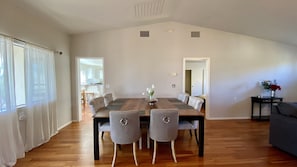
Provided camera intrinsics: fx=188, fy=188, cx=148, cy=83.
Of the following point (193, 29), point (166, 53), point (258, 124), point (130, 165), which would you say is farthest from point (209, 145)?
point (193, 29)

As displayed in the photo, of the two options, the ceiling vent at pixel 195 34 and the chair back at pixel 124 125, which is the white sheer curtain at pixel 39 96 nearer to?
the chair back at pixel 124 125

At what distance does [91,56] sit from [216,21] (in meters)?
3.83

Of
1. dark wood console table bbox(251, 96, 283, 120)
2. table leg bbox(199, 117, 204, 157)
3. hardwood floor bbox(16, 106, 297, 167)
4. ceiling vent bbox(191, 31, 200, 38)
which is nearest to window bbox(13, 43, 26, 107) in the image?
hardwood floor bbox(16, 106, 297, 167)

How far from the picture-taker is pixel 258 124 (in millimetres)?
5484

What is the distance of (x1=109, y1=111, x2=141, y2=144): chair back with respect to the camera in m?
2.90

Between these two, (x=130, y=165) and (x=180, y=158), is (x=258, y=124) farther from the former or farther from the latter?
(x=130, y=165)

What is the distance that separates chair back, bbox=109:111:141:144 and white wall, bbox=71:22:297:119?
9.96 ft

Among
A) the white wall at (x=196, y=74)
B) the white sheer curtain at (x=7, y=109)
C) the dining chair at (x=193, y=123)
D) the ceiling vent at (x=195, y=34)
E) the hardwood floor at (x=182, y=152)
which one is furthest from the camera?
the white wall at (x=196, y=74)

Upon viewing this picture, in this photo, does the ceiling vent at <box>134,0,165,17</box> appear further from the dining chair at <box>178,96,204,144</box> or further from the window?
the window

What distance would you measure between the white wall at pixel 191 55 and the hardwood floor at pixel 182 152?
5.43ft

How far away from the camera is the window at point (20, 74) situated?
3.58m

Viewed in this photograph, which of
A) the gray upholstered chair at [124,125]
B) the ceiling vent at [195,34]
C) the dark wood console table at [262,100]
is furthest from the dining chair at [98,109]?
the dark wood console table at [262,100]

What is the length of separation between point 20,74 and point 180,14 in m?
4.04

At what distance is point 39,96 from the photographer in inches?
157
